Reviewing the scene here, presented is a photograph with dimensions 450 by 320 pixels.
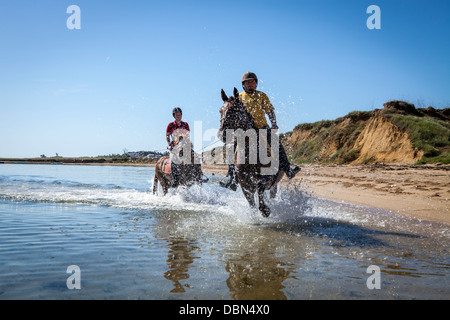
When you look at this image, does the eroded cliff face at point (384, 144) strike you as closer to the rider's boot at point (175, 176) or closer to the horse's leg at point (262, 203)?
the rider's boot at point (175, 176)

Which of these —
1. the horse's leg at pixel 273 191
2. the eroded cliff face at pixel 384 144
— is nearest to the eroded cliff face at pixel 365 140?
the eroded cliff face at pixel 384 144

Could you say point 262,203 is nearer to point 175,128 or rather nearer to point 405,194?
point 175,128

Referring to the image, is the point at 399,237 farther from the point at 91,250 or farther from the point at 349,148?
the point at 349,148

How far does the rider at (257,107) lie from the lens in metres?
6.42

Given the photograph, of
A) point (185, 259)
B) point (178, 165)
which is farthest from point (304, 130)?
point (185, 259)

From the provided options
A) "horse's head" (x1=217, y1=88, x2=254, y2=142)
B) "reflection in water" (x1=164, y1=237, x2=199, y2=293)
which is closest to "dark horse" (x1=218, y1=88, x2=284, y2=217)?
"horse's head" (x1=217, y1=88, x2=254, y2=142)

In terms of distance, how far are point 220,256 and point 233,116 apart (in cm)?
288

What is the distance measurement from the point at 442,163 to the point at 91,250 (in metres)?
19.0

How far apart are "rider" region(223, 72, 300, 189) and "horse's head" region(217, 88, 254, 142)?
10.0 inches

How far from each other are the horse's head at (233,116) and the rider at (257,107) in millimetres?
253

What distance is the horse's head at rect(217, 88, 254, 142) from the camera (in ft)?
19.3

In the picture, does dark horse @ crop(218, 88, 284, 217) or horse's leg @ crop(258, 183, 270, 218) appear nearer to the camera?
A: dark horse @ crop(218, 88, 284, 217)

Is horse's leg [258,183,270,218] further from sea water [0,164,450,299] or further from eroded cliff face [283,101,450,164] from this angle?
eroded cliff face [283,101,450,164]

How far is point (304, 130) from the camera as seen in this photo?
41.9 m
